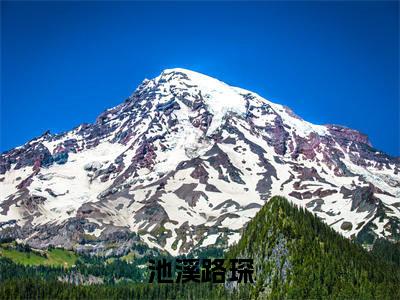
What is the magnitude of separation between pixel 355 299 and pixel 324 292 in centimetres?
888

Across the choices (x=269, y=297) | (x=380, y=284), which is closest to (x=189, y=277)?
(x=269, y=297)

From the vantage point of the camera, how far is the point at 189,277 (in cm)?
14950

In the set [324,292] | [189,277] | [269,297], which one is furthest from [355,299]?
[189,277]

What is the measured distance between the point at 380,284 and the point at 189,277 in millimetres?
74809

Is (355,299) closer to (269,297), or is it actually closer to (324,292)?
(324,292)

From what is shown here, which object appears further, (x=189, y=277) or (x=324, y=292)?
(x=324, y=292)

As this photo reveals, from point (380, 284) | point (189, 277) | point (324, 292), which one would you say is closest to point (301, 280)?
point (324, 292)

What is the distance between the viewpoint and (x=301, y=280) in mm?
199125

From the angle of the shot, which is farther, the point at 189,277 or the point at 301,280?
the point at 301,280

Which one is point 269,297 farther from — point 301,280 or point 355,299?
point 355,299

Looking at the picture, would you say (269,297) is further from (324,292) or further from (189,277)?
(189,277)

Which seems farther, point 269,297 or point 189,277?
point 269,297

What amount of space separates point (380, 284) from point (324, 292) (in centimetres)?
1758

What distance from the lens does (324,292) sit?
639 feet
